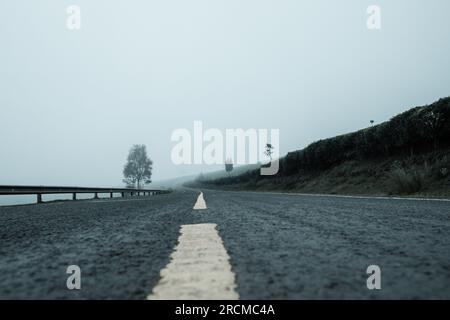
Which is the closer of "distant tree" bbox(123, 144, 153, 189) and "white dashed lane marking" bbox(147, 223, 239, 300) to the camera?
"white dashed lane marking" bbox(147, 223, 239, 300)

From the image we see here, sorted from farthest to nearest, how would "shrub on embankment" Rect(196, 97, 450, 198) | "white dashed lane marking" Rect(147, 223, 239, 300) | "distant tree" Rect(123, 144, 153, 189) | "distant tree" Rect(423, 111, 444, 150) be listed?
1. "distant tree" Rect(123, 144, 153, 189)
2. "distant tree" Rect(423, 111, 444, 150)
3. "shrub on embankment" Rect(196, 97, 450, 198)
4. "white dashed lane marking" Rect(147, 223, 239, 300)

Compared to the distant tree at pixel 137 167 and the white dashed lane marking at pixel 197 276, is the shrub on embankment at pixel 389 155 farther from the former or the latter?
the distant tree at pixel 137 167

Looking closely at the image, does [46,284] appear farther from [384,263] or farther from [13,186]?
[13,186]

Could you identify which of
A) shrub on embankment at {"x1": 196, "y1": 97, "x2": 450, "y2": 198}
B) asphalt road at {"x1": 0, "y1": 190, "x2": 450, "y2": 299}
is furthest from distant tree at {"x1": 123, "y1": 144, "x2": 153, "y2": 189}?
asphalt road at {"x1": 0, "y1": 190, "x2": 450, "y2": 299}

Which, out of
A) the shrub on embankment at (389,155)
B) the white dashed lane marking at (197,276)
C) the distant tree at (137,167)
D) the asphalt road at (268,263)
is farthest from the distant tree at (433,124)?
the distant tree at (137,167)

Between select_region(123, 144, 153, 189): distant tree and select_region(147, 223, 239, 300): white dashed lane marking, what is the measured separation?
275 ft

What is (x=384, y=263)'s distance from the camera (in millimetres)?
1846

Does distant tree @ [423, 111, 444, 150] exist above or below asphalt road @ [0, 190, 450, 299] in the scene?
above

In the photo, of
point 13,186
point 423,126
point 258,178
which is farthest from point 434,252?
point 258,178

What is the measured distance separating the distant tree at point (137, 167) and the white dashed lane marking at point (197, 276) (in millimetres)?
83740

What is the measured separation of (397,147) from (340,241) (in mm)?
27550

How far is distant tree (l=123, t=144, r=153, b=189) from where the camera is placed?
8425 centimetres

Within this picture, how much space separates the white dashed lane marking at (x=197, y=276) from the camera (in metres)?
1.35

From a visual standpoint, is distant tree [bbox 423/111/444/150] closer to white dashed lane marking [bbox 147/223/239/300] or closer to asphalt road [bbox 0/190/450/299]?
asphalt road [bbox 0/190/450/299]
